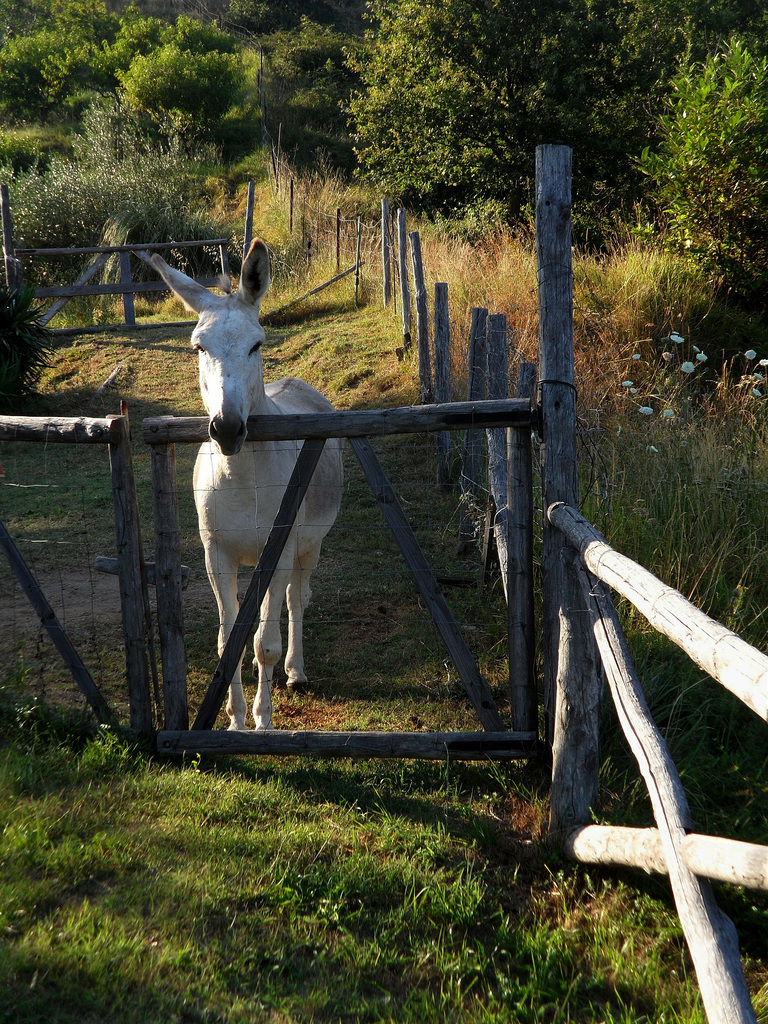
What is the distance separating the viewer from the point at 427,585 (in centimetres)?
346

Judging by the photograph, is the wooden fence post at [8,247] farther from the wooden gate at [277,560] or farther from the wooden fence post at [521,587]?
the wooden fence post at [521,587]

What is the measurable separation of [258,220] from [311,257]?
3750 millimetres

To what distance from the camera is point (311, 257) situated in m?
17.2

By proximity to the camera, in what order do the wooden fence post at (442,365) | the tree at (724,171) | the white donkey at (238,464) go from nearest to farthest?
the white donkey at (238,464) < the wooden fence post at (442,365) < the tree at (724,171)

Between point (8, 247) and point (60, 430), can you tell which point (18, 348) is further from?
point (60, 430)

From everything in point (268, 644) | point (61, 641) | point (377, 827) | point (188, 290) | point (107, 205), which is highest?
point (107, 205)

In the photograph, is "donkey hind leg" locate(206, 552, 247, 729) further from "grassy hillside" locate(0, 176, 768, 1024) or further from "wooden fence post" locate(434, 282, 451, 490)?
"wooden fence post" locate(434, 282, 451, 490)

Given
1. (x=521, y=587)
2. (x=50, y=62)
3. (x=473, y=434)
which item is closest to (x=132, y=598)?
(x=521, y=587)

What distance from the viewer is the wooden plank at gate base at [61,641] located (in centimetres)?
367

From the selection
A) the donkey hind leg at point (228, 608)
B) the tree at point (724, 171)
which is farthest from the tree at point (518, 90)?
the donkey hind leg at point (228, 608)

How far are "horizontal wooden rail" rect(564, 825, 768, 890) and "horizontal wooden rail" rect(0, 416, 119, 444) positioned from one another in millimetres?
2633

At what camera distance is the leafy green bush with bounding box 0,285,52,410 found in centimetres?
1021

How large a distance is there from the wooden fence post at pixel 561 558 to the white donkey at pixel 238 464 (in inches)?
49.5

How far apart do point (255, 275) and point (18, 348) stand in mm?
8560
